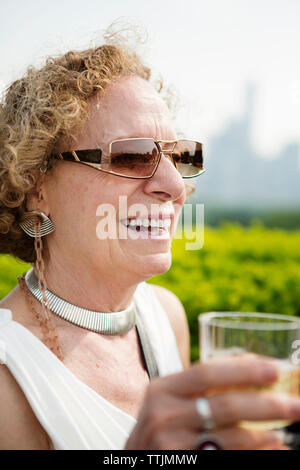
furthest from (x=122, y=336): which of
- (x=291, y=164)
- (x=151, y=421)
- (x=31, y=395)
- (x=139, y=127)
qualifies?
(x=291, y=164)

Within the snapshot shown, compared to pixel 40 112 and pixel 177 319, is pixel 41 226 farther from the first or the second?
pixel 177 319

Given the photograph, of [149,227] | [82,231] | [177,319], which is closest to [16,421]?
[82,231]

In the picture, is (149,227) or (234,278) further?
(234,278)

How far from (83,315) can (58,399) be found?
1.77 feet

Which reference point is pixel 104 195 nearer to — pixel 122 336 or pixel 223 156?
pixel 122 336

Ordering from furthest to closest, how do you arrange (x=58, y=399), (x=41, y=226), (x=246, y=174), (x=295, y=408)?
1. (x=246, y=174)
2. (x=41, y=226)
3. (x=58, y=399)
4. (x=295, y=408)

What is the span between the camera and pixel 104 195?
249 cm

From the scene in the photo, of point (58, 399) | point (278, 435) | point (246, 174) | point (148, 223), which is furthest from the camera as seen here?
point (246, 174)

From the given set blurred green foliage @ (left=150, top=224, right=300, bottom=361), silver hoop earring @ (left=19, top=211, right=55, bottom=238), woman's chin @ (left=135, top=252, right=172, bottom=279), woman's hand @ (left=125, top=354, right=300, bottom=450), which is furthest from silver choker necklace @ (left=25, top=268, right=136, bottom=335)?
blurred green foliage @ (left=150, top=224, right=300, bottom=361)

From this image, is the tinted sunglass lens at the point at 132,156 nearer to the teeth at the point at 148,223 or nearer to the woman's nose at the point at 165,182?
the woman's nose at the point at 165,182

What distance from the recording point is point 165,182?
2604 mm

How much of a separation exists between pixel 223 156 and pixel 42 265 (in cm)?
3902

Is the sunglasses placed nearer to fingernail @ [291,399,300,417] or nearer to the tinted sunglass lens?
the tinted sunglass lens
